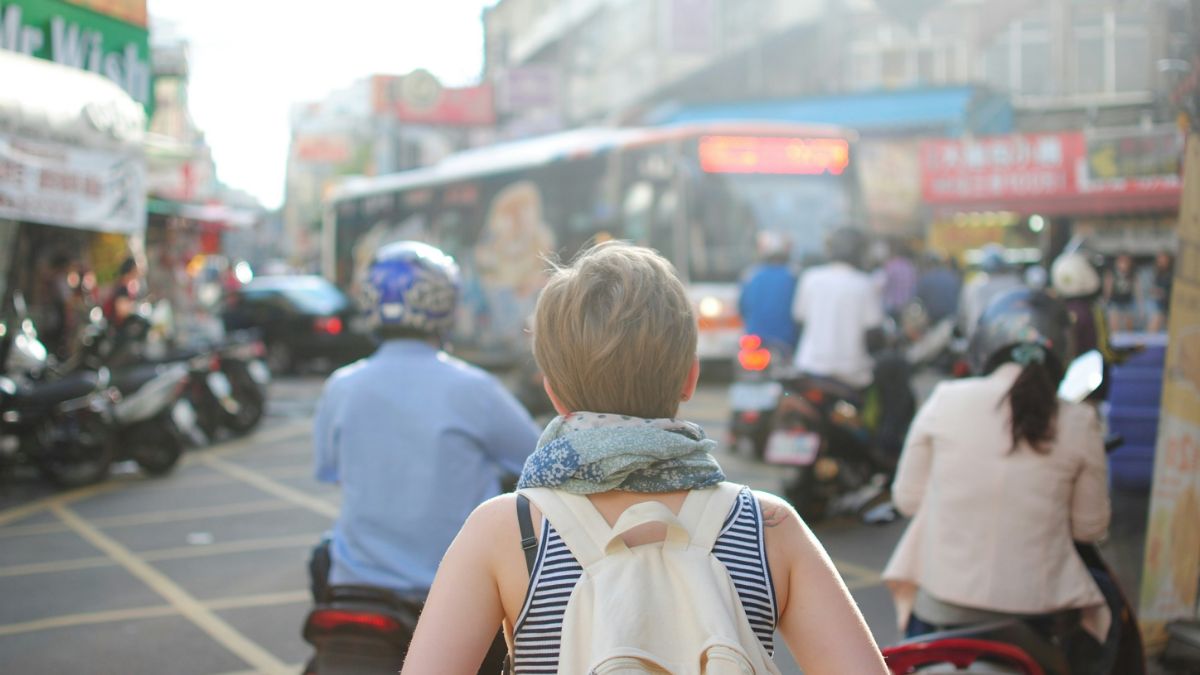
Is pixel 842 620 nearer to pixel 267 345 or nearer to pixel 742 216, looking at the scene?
pixel 742 216

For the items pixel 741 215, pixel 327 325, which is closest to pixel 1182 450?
pixel 741 215

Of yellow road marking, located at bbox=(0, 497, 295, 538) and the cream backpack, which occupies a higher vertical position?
the cream backpack

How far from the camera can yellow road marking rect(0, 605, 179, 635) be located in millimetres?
6375

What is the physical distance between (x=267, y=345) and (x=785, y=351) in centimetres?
1362

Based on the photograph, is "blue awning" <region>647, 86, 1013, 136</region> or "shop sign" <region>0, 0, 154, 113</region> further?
"blue awning" <region>647, 86, 1013, 136</region>

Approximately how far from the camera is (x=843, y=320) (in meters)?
8.44

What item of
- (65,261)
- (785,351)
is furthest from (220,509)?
(65,261)

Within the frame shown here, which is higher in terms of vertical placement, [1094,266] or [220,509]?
[1094,266]

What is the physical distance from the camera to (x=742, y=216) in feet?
55.3

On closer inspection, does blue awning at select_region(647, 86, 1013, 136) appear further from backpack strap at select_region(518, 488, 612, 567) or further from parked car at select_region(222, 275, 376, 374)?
backpack strap at select_region(518, 488, 612, 567)

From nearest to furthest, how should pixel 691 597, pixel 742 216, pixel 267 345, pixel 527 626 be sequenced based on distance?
pixel 691 597 < pixel 527 626 < pixel 742 216 < pixel 267 345

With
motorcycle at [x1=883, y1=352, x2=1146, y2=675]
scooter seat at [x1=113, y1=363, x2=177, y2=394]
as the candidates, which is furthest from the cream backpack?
scooter seat at [x1=113, y1=363, x2=177, y2=394]

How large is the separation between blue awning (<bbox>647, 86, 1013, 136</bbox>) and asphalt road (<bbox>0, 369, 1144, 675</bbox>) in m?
19.3

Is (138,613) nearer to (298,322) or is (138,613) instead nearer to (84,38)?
(84,38)
